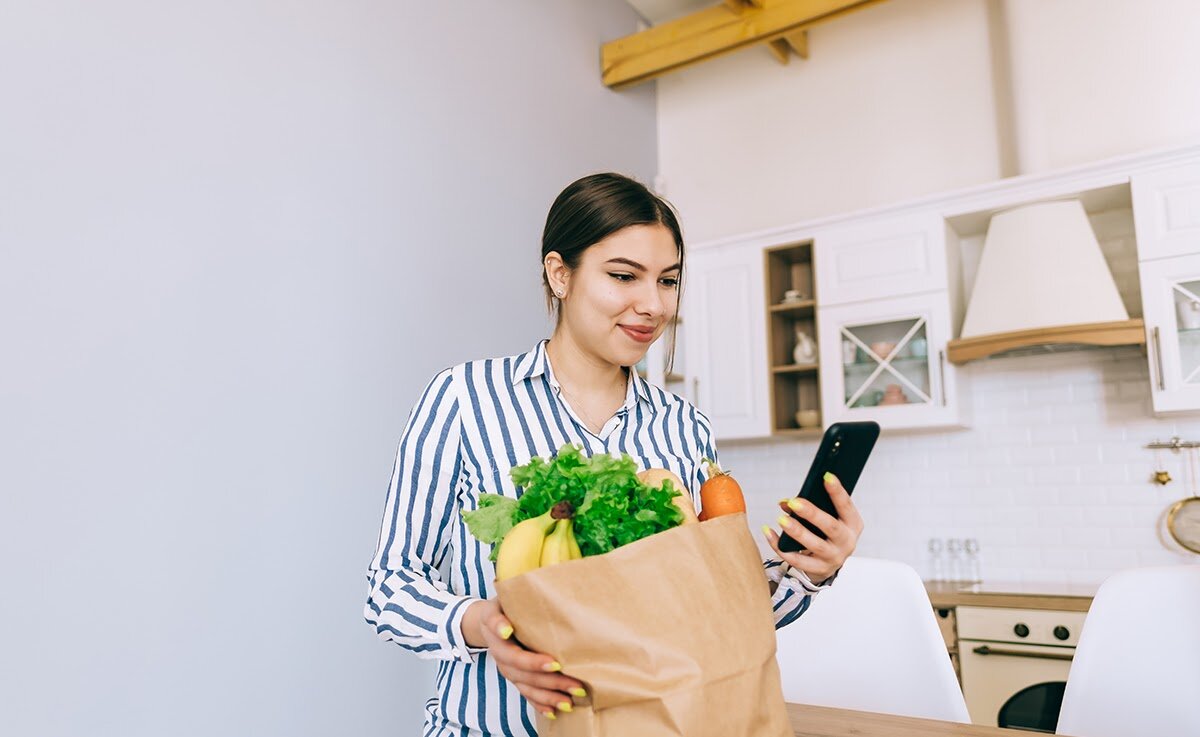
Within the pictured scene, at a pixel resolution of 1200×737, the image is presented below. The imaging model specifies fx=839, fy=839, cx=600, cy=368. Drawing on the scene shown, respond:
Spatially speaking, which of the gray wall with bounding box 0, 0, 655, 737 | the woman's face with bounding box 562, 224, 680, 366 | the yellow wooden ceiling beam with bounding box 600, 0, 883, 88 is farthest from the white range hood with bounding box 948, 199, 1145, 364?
the woman's face with bounding box 562, 224, 680, 366

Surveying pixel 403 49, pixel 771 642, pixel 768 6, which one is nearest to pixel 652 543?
pixel 771 642

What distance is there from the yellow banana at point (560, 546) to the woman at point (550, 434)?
208mm

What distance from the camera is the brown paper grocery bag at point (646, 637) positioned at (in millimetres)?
742

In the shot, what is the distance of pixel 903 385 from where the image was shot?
3254 mm

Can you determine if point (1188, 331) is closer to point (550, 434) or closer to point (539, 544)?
point (550, 434)

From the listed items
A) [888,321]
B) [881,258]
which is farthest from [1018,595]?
[881,258]

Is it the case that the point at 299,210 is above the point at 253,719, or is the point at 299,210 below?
above

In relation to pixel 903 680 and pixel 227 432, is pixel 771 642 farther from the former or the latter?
pixel 227 432

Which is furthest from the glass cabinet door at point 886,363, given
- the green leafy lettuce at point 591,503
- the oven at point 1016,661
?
the green leafy lettuce at point 591,503

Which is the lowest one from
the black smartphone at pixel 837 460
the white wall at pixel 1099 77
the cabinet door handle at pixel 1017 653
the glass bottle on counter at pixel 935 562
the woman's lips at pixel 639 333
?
the cabinet door handle at pixel 1017 653

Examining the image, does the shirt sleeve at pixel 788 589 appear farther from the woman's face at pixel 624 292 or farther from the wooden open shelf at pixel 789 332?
the wooden open shelf at pixel 789 332

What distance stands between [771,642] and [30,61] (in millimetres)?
1996

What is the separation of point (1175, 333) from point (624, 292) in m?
2.37

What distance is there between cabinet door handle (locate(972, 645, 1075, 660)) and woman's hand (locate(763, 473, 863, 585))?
2.05 meters
